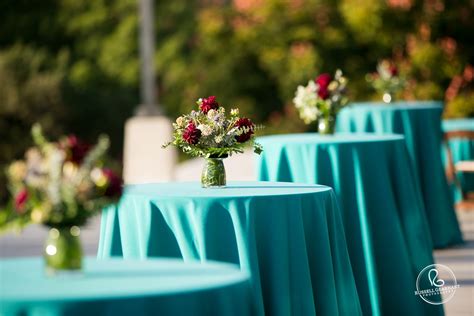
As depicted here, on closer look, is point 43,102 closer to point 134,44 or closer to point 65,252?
point 134,44

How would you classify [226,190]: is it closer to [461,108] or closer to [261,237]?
[261,237]

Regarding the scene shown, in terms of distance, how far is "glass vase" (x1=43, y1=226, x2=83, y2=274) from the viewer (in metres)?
3.92

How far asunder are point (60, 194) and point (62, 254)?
0.60ft

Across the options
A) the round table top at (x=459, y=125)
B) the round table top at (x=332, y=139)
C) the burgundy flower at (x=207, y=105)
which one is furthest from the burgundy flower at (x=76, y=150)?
the round table top at (x=459, y=125)

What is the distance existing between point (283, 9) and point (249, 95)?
73.6 inches

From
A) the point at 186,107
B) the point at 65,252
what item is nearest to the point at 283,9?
the point at 186,107

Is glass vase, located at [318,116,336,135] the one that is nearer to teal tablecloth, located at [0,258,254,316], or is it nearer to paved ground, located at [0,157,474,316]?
paved ground, located at [0,157,474,316]

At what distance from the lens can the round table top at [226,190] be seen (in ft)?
18.2

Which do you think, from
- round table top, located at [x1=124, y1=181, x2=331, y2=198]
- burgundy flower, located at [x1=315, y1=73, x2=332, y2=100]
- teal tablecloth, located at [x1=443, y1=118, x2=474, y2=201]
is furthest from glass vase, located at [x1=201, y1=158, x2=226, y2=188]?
teal tablecloth, located at [x1=443, y1=118, x2=474, y2=201]

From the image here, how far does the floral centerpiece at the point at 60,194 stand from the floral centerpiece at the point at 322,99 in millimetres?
4553

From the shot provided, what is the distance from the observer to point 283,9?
20922 millimetres

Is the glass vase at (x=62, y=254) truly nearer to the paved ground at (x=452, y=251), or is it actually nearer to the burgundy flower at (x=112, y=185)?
the burgundy flower at (x=112, y=185)

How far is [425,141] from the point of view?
10.2 metres

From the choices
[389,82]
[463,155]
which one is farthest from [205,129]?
[463,155]
